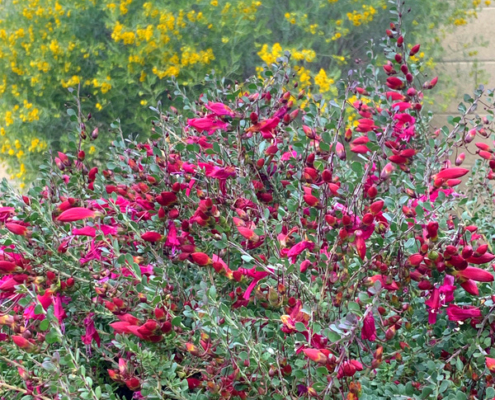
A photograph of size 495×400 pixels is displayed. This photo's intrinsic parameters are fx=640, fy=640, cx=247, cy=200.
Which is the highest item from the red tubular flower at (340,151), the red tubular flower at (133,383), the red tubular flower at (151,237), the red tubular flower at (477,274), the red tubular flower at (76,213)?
the red tubular flower at (340,151)

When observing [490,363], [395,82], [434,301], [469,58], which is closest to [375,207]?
[434,301]

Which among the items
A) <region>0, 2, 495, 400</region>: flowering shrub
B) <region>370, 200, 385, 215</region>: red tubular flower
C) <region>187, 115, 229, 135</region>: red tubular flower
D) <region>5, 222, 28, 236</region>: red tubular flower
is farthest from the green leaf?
<region>5, 222, 28, 236</region>: red tubular flower

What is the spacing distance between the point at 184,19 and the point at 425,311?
410 cm

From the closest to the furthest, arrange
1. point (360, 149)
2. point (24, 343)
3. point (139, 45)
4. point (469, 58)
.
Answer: point (24, 343) < point (360, 149) < point (139, 45) < point (469, 58)

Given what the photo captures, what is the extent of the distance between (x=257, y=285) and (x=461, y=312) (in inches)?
12.5

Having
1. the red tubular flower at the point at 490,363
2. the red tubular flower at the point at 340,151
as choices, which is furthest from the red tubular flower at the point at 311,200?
the red tubular flower at the point at 490,363

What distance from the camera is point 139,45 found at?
4.59 m

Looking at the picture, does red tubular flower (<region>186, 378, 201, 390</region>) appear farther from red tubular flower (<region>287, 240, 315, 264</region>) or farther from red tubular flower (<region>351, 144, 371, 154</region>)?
red tubular flower (<region>351, 144, 371, 154</region>)

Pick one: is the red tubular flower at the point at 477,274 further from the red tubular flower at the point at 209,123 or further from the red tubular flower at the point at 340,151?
→ the red tubular flower at the point at 209,123

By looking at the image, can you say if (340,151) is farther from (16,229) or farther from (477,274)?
(16,229)

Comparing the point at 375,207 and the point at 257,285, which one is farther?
the point at 257,285

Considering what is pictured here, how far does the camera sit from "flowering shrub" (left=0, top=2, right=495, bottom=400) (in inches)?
36.4

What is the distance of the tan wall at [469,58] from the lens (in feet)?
17.4

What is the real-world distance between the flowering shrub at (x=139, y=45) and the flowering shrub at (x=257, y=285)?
3250 millimetres
